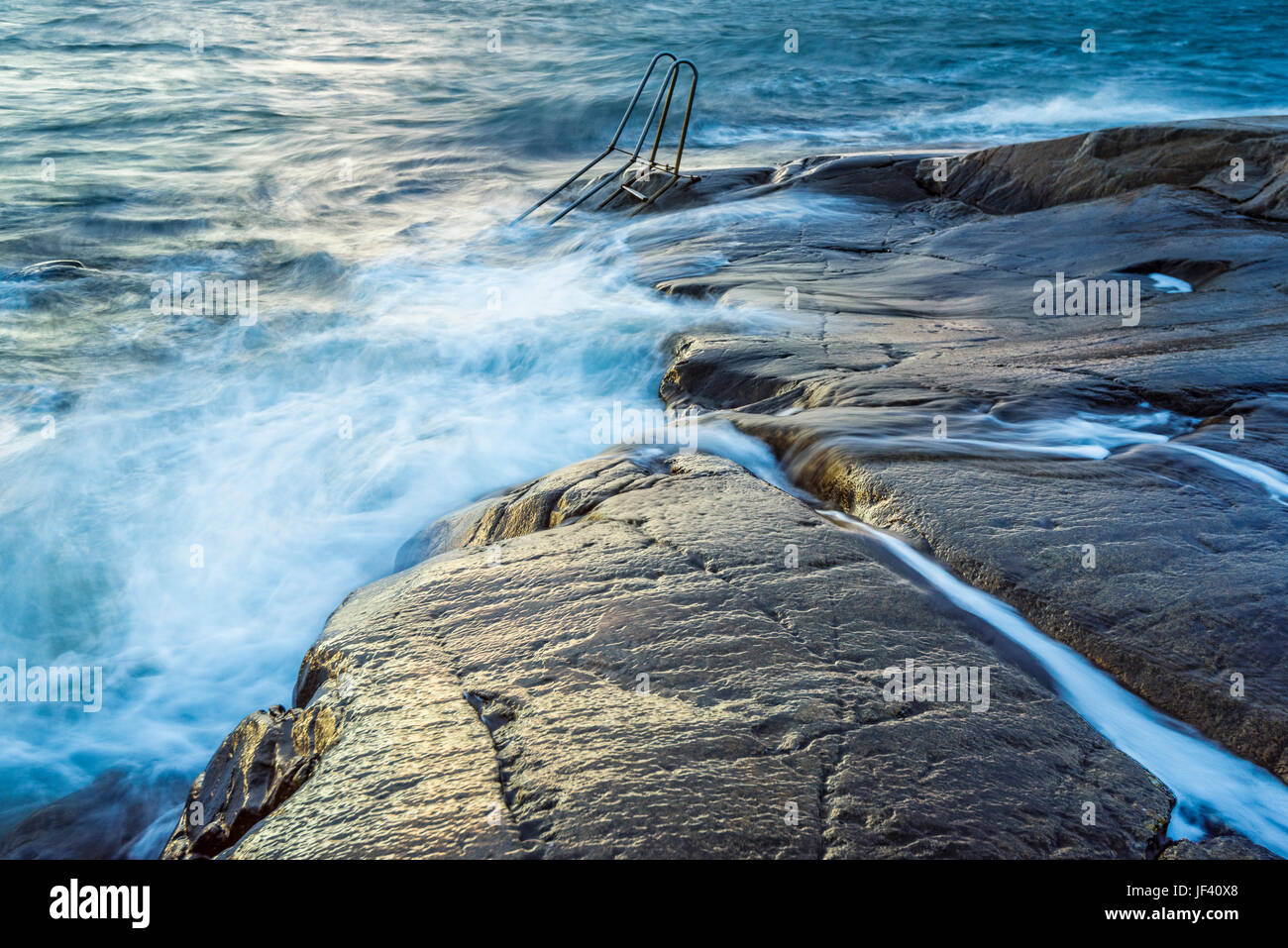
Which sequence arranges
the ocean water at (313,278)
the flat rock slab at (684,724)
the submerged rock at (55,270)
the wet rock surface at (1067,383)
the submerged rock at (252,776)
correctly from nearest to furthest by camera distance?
1. the flat rock slab at (684,724)
2. the submerged rock at (252,776)
3. the wet rock surface at (1067,383)
4. the ocean water at (313,278)
5. the submerged rock at (55,270)

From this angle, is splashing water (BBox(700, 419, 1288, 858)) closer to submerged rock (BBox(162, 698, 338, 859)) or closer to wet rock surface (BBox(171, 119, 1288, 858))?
wet rock surface (BBox(171, 119, 1288, 858))

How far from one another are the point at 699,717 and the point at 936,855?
0.66 meters

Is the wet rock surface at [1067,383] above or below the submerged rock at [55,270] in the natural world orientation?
below

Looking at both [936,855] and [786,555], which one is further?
[786,555]

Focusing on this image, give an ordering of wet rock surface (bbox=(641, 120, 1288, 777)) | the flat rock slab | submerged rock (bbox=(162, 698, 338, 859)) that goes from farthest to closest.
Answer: wet rock surface (bbox=(641, 120, 1288, 777)), submerged rock (bbox=(162, 698, 338, 859)), the flat rock slab

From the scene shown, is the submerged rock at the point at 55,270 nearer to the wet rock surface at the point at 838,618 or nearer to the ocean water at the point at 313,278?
the ocean water at the point at 313,278

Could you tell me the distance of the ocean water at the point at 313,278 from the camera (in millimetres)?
4668

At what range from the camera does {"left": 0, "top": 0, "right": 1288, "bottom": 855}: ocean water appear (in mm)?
4668

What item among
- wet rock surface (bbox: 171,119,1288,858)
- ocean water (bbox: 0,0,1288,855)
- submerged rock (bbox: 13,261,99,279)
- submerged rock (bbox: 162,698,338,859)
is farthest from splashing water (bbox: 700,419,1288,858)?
submerged rock (bbox: 13,261,99,279)

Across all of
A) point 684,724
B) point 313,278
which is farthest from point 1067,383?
point 313,278

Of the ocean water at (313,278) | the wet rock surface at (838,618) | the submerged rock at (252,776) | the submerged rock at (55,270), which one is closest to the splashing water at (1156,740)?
the wet rock surface at (838,618)

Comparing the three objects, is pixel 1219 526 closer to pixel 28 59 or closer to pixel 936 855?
pixel 936 855

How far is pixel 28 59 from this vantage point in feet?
68.2

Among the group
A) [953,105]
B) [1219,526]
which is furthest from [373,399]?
[953,105]
